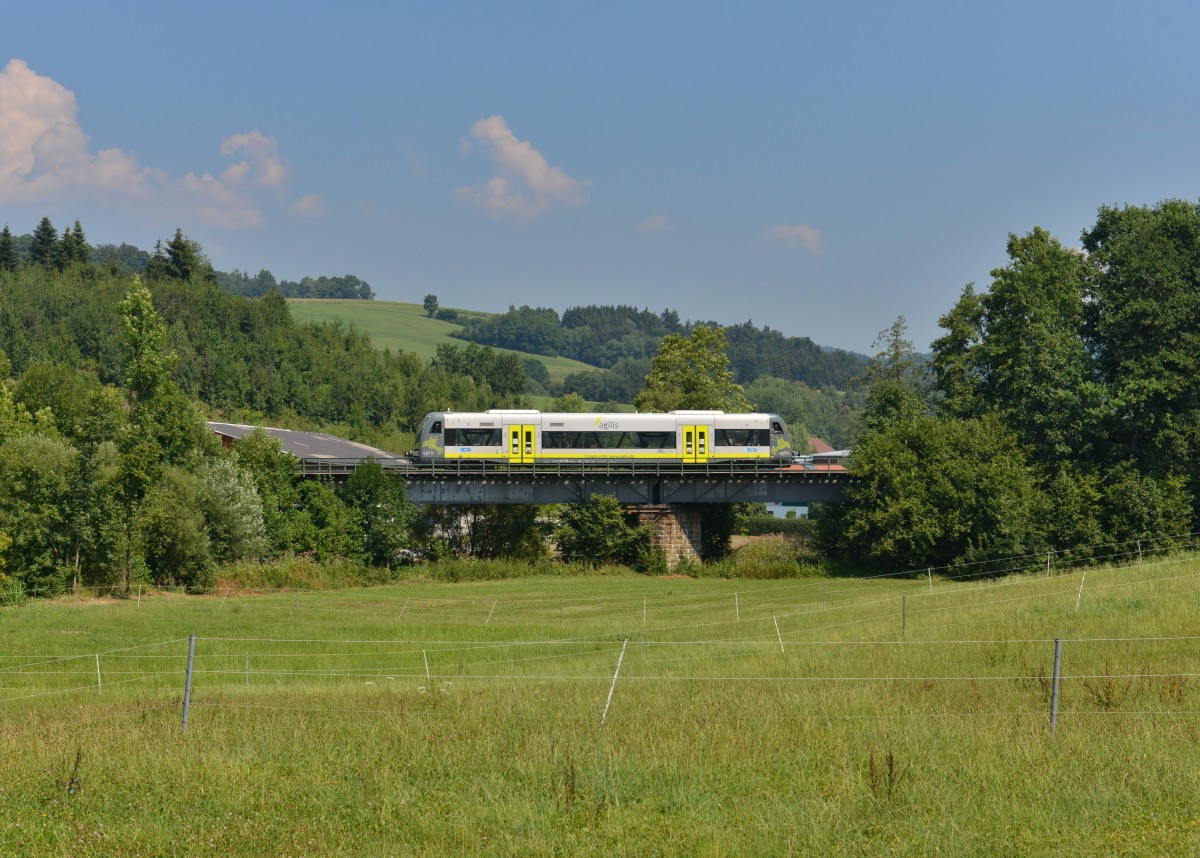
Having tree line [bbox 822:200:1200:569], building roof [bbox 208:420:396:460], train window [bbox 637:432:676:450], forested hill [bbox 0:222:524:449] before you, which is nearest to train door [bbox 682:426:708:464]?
train window [bbox 637:432:676:450]

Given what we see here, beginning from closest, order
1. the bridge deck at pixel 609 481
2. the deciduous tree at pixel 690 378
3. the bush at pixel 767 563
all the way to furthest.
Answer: the bush at pixel 767 563 → the bridge deck at pixel 609 481 → the deciduous tree at pixel 690 378

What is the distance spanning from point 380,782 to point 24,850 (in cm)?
380

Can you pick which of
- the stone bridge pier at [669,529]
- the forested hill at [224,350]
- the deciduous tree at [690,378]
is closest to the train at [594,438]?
the stone bridge pier at [669,529]

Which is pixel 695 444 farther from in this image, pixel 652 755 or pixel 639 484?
pixel 652 755

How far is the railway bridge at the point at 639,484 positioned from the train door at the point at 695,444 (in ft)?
1.58

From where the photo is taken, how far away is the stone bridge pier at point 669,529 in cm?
6962

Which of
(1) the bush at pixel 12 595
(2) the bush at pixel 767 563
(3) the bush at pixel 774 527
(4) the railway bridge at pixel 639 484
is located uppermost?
(4) the railway bridge at pixel 639 484

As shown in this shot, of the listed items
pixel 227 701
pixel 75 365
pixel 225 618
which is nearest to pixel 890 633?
pixel 227 701

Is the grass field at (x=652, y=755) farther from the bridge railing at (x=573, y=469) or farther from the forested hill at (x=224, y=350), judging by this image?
the forested hill at (x=224, y=350)

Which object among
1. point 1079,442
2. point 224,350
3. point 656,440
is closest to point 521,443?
point 656,440

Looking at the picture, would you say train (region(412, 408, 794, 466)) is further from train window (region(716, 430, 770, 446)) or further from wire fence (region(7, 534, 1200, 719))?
wire fence (region(7, 534, 1200, 719))

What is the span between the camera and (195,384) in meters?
131

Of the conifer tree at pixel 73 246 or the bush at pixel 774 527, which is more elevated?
the conifer tree at pixel 73 246

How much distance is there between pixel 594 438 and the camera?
7012 cm
